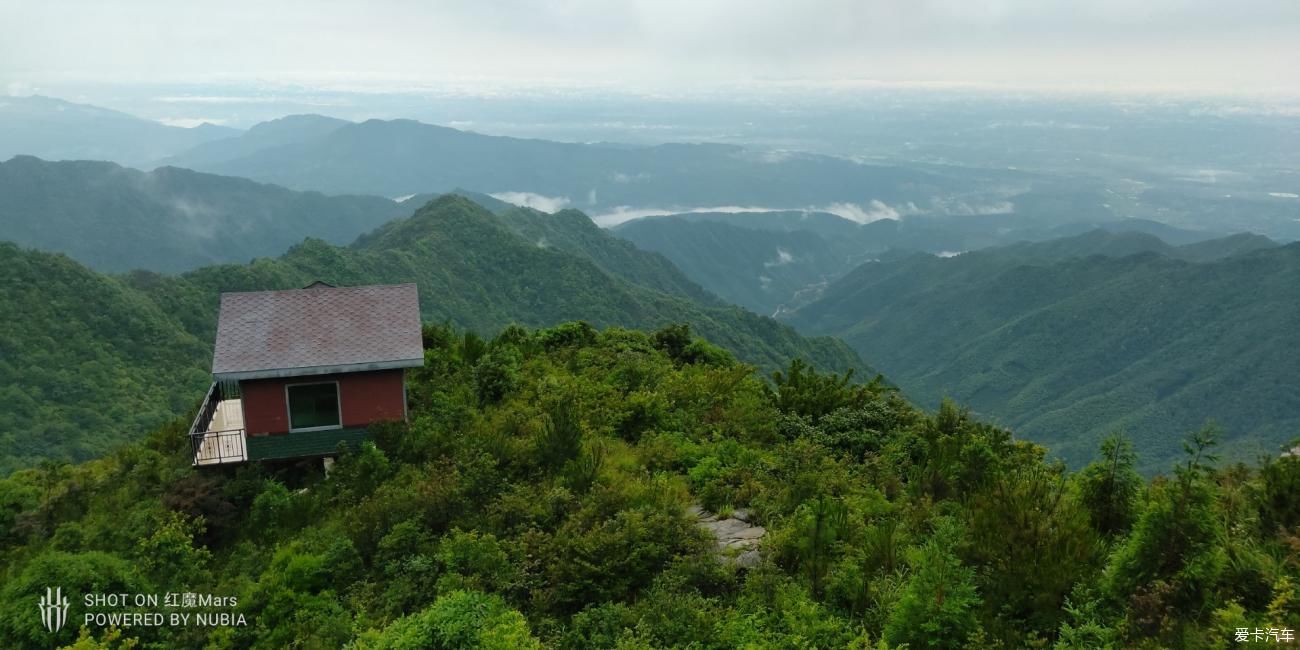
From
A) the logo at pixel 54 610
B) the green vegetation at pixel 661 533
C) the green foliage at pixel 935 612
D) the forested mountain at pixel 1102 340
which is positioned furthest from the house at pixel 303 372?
the forested mountain at pixel 1102 340

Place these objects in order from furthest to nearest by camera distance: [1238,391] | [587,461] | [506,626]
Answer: [1238,391] → [587,461] → [506,626]

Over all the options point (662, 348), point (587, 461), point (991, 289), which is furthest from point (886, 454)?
point (991, 289)

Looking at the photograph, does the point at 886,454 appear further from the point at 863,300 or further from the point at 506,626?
the point at 863,300

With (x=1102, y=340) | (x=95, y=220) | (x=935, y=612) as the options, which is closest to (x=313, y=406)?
(x=935, y=612)

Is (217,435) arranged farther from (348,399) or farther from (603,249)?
(603,249)

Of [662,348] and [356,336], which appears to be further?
[662,348]
